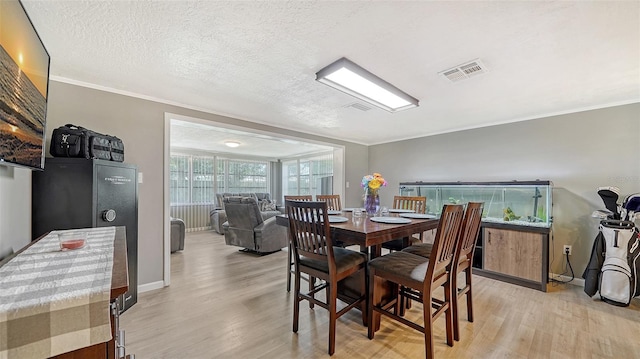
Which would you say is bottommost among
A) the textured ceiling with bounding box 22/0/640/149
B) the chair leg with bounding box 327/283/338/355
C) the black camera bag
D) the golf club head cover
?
the chair leg with bounding box 327/283/338/355

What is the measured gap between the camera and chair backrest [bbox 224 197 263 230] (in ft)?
13.5

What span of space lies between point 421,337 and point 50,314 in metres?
2.20

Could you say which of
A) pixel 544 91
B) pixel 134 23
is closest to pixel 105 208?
pixel 134 23

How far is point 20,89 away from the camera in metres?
1.15

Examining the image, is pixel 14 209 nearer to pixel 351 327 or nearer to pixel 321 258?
pixel 321 258

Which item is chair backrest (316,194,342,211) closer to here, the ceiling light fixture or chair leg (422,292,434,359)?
the ceiling light fixture

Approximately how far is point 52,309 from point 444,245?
74.6 inches

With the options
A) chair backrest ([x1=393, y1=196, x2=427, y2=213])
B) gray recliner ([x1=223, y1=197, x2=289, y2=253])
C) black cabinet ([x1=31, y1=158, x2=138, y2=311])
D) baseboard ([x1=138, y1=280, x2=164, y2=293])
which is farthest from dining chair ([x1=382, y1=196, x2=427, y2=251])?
black cabinet ([x1=31, y1=158, x2=138, y2=311])

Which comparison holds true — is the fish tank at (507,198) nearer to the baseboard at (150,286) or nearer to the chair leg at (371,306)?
the chair leg at (371,306)

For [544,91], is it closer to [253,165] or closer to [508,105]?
[508,105]

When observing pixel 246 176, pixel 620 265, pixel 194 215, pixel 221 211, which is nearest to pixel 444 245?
pixel 620 265

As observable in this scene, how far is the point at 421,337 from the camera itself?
1.95 m

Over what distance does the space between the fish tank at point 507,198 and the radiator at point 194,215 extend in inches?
221

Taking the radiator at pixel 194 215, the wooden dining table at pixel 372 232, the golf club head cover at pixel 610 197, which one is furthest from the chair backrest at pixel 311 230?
the radiator at pixel 194 215
